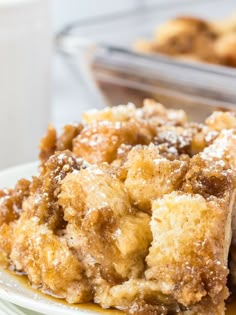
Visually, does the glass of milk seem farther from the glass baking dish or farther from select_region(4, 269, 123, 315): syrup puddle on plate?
select_region(4, 269, 123, 315): syrup puddle on plate

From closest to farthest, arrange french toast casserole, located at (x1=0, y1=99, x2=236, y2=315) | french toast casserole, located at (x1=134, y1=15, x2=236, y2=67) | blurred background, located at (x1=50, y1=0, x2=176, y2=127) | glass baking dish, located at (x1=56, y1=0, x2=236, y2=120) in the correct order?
french toast casserole, located at (x1=0, y1=99, x2=236, y2=315), glass baking dish, located at (x1=56, y1=0, x2=236, y2=120), french toast casserole, located at (x1=134, y1=15, x2=236, y2=67), blurred background, located at (x1=50, y1=0, x2=176, y2=127)

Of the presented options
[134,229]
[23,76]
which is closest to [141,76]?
[23,76]

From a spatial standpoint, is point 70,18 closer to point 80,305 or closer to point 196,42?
point 196,42

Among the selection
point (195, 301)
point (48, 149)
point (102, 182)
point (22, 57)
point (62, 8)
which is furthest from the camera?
point (62, 8)

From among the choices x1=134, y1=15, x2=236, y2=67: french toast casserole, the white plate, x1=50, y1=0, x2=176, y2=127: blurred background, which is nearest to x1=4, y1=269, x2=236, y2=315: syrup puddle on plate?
the white plate

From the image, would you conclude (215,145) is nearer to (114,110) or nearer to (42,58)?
(114,110)

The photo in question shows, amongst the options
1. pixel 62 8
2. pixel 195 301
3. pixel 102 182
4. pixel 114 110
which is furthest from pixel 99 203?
pixel 62 8
